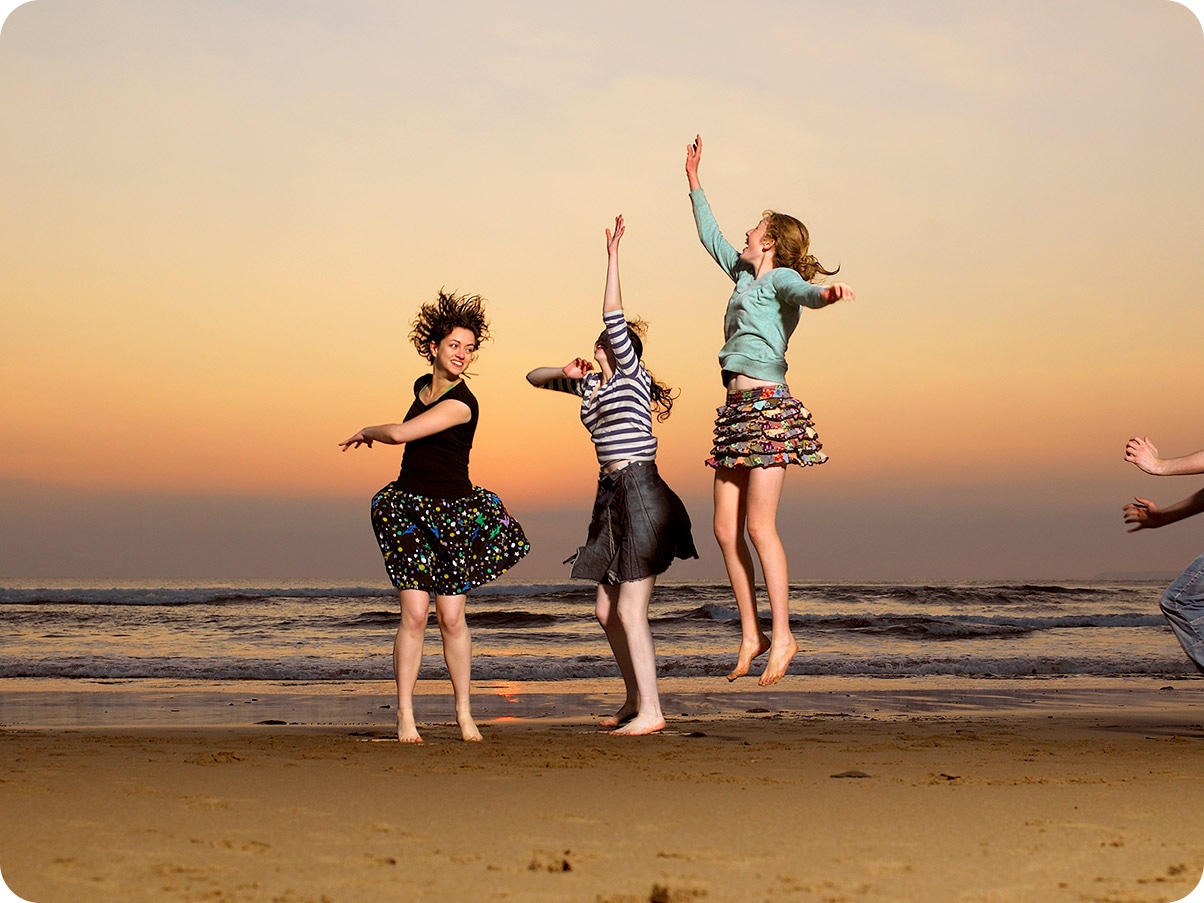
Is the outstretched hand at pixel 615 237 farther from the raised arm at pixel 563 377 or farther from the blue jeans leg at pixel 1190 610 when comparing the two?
the blue jeans leg at pixel 1190 610

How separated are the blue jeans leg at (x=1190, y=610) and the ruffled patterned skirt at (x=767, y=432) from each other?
5.79 ft

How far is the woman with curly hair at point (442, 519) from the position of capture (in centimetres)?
500

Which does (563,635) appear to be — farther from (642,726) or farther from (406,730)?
(406,730)

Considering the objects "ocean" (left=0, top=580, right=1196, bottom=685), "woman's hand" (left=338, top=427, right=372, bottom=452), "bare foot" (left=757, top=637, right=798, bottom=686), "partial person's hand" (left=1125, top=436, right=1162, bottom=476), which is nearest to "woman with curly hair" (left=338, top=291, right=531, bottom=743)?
"woman's hand" (left=338, top=427, right=372, bottom=452)

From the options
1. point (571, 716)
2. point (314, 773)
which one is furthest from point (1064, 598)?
point (314, 773)

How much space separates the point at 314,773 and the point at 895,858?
2207 mm

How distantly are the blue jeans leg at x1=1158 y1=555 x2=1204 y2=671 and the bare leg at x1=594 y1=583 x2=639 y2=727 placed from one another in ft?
8.25

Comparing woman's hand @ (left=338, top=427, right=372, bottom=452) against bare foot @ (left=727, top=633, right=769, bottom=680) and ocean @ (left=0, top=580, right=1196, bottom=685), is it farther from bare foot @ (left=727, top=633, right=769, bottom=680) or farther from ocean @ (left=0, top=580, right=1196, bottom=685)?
ocean @ (left=0, top=580, right=1196, bottom=685)

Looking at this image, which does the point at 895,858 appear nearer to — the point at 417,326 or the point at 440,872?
the point at 440,872

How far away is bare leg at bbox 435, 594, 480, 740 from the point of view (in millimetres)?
5066

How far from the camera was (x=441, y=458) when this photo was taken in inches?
201

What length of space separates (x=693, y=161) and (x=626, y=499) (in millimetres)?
1770

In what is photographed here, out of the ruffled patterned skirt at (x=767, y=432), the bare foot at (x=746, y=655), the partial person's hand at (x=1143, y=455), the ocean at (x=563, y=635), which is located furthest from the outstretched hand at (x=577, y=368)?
the ocean at (x=563, y=635)

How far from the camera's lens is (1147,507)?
5.22 meters
